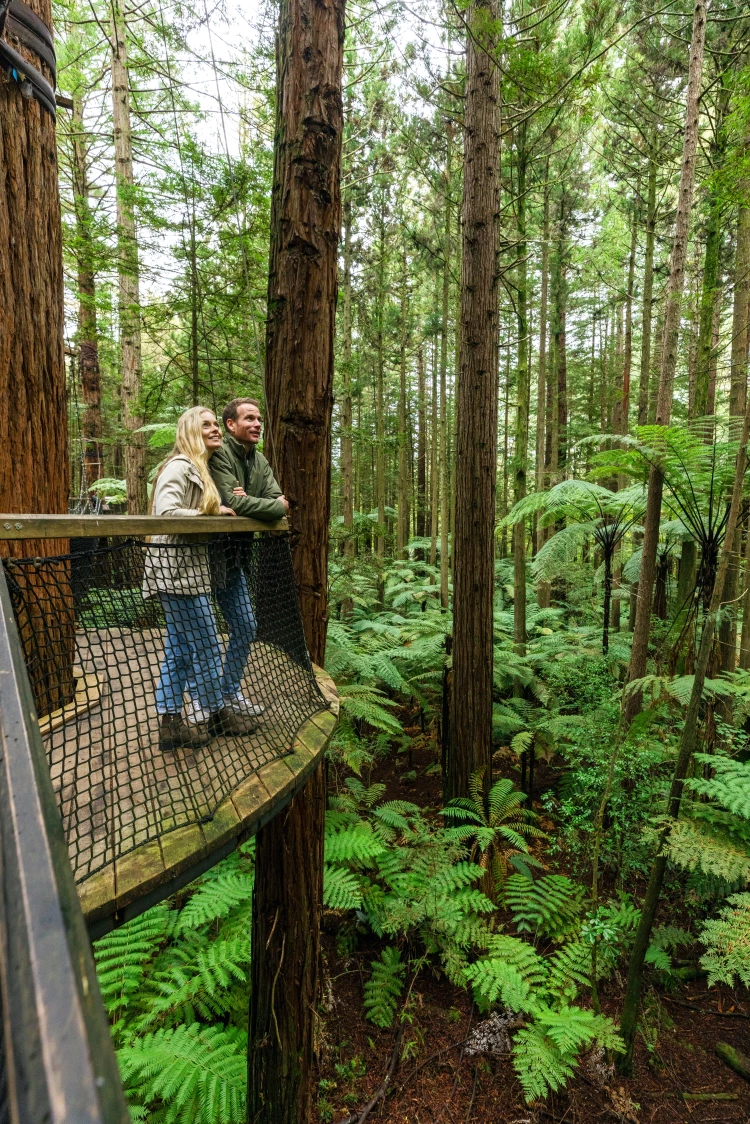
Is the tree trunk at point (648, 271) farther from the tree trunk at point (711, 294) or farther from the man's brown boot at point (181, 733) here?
the man's brown boot at point (181, 733)

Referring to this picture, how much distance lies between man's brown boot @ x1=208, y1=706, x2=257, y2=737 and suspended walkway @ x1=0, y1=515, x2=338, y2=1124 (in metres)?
0.01

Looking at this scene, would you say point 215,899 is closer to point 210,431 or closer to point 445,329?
point 210,431

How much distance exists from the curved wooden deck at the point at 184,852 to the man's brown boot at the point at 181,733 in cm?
34

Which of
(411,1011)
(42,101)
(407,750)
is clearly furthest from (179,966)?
(42,101)

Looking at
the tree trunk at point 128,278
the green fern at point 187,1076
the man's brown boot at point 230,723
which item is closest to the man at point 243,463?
the man's brown boot at point 230,723

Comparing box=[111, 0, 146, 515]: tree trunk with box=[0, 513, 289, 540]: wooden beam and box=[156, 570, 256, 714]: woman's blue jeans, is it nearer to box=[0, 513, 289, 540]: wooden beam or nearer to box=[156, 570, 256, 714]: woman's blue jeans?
box=[156, 570, 256, 714]: woman's blue jeans

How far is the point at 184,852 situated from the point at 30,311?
2.41 meters

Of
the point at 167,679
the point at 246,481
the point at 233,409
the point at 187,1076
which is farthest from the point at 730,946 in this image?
the point at 233,409

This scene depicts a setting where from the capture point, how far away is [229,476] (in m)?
2.56

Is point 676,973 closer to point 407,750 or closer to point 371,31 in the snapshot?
point 407,750

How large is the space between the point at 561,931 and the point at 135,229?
352 inches

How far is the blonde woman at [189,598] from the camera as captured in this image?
2107 mm

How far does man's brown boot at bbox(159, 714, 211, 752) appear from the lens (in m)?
2.03

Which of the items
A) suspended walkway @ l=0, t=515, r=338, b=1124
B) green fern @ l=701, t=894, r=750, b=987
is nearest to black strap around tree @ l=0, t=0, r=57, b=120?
suspended walkway @ l=0, t=515, r=338, b=1124
